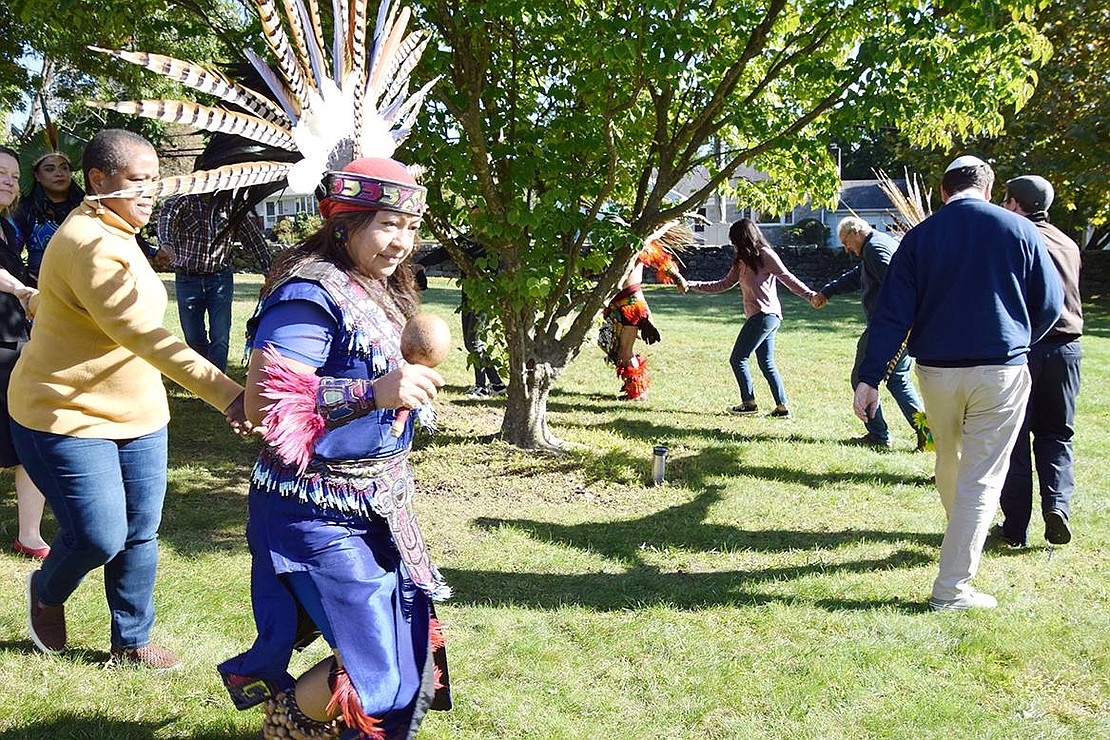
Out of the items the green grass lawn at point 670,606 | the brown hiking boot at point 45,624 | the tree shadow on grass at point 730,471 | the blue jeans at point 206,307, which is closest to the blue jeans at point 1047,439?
the green grass lawn at point 670,606

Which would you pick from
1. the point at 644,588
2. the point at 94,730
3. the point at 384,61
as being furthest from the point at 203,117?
the point at 644,588

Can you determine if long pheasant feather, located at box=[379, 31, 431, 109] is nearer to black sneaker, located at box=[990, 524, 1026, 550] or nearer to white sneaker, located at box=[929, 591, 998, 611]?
white sneaker, located at box=[929, 591, 998, 611]

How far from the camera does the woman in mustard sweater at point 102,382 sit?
9.72 ft

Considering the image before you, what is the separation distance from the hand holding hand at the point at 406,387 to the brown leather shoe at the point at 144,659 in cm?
205

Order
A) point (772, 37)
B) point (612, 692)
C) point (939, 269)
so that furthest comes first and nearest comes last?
1. point (772, 37)
2. point (939, 269)
3. point (612, 692)

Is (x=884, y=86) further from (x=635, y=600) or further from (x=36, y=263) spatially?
(x=36, y=263)

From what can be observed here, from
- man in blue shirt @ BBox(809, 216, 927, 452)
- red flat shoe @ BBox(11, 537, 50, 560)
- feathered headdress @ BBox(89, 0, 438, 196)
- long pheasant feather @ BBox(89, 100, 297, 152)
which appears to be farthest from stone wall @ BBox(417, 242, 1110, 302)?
long pheasant feather @ BBox(89, 100, 297, 152)

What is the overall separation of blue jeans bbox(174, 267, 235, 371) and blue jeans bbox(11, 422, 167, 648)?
13.5 feet

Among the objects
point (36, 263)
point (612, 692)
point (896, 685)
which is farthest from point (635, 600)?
point (36, 263)

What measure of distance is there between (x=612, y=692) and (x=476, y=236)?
149 inches

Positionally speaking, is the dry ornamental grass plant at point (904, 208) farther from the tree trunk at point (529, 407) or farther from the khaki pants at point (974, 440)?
the tree trunk at point (529, 407)

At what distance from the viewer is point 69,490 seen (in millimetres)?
3188

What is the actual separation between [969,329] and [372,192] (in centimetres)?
299

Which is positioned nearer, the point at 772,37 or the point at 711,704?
the point at 711,704
